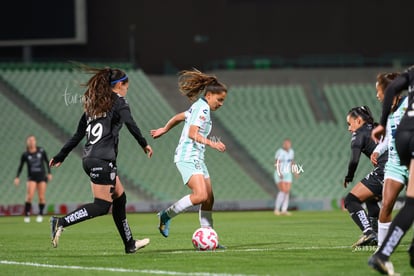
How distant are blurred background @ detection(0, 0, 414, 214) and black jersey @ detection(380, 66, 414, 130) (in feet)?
78.9

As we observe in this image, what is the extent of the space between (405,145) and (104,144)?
168 inches

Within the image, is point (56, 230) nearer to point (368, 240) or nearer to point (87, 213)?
point (87, 213)

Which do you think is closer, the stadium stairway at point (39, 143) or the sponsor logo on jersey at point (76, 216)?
the sponsor logo on jersey at point (76, 216)

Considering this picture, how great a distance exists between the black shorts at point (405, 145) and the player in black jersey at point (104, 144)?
3689 mm

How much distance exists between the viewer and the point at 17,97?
36188 millimetres

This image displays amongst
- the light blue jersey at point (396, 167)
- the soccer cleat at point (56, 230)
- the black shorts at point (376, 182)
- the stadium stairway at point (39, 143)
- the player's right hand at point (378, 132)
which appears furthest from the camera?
the stadium stairway at point (39, 143)

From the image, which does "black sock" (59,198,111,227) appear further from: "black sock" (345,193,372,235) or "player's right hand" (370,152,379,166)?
"player's right hand" (370,152,379,166)

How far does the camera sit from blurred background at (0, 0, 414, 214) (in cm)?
3422

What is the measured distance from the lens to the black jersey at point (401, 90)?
9320mm

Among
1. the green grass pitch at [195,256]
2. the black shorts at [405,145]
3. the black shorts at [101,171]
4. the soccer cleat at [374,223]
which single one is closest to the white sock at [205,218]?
the green grass pitch at [195,256]

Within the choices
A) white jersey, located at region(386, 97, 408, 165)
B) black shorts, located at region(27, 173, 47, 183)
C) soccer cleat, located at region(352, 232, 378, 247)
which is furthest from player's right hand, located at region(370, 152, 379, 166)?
black shorts, located at region(27, 173, 47, 183)

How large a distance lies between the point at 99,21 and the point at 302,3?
330 inches

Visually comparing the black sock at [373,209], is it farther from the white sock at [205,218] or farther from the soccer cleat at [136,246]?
the soccer cleat at [136,246]

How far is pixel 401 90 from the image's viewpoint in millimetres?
9375
